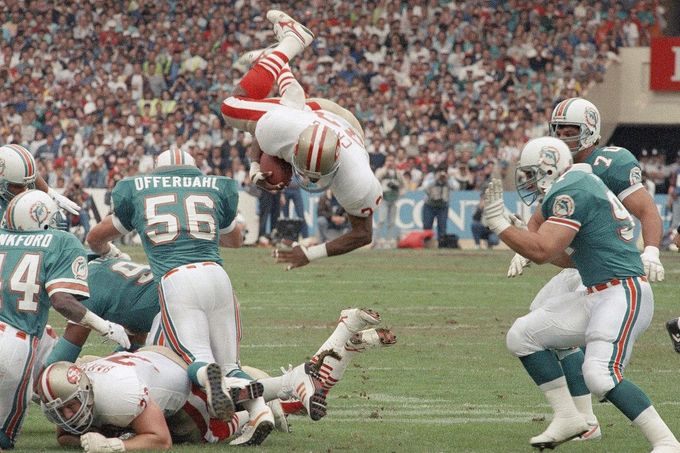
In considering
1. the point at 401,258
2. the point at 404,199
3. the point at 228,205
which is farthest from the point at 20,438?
the point at 404,199

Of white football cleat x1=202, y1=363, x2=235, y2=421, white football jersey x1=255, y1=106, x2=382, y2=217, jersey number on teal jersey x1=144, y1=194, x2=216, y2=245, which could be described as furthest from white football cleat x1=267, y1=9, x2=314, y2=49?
white football cleat x1=202, y1=363, x2=235, y2=421

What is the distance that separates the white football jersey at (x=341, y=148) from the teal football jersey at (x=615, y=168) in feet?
4.65

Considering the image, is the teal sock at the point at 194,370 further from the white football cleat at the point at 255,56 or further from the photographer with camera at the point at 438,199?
the photographer with camera at the point at 438,199

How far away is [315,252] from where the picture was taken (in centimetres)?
722

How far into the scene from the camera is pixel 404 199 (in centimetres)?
2177

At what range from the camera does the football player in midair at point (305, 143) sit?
687 centimetres

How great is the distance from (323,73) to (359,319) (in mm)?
17616

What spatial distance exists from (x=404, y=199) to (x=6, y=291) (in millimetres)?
15558

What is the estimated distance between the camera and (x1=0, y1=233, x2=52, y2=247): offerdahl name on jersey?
21.5 feet

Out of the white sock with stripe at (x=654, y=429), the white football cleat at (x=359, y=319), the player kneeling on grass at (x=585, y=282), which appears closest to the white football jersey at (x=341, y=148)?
the white football cleat at (x=359, y=319)

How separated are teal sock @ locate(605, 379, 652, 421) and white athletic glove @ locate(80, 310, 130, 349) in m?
2.41

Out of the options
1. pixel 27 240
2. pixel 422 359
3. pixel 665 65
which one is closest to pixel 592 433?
pixel 422 359

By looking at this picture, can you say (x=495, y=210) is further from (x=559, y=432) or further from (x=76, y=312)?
(x=76, y=312)

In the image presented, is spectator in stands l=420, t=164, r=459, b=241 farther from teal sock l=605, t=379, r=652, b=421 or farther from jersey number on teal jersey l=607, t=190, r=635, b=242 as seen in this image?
teal sock l=605, t=379, r=652, b=421
